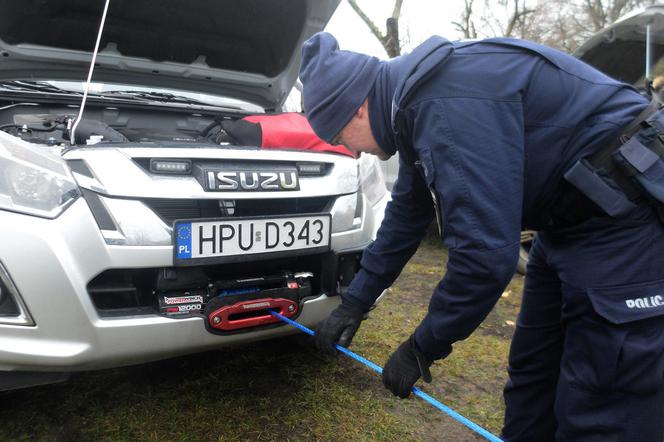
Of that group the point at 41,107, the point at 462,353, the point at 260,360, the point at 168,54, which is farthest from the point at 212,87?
the point at 462,353

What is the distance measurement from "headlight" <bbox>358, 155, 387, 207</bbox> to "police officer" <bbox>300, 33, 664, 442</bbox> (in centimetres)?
98

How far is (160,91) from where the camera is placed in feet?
10.3

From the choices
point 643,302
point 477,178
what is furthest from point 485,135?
point 643,302

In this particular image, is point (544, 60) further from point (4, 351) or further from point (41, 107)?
point (41, 107)

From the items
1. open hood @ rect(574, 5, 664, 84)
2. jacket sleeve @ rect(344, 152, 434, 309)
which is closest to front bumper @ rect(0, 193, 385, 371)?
jacket sleeve @ rect(344, 152, 434, 309)

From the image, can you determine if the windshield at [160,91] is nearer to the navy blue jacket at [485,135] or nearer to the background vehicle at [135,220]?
the background vehicle at [135,220]

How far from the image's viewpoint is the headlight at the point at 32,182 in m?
1.47

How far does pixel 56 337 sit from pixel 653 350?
167cm

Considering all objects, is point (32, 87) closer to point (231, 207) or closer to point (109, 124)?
point (109, 124)

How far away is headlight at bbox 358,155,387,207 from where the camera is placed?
2.35 metres

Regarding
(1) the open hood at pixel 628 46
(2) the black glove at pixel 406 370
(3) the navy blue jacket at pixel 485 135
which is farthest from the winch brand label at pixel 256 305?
(1) the open hood at pixel 628 46

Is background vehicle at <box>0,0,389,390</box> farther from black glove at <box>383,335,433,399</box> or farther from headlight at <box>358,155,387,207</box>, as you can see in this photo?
black glove at <box>383,335,433,399</box>

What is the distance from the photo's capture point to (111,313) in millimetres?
1622

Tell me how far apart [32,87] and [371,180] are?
186cm
